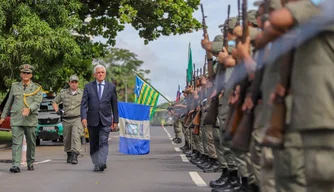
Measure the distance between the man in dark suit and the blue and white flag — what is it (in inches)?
212

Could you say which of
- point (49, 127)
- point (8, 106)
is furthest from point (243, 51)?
point (49, 127)

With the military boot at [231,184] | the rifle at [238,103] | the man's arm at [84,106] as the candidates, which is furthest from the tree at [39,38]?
the rifle at [238,103]

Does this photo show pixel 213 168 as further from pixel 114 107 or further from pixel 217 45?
pixel 217 45

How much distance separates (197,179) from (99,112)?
2.85 meters

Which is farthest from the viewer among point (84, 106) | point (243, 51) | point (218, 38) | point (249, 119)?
point (84, 106)

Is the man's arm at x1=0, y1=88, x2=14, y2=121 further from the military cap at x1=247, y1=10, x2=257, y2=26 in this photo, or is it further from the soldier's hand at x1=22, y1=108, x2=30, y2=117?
the military cap at x1=247, y1=10, x2=257, y2=26

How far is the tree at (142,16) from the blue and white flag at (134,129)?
9307mm

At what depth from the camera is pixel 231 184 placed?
877 cm

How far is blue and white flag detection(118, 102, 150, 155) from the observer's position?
18078 mm

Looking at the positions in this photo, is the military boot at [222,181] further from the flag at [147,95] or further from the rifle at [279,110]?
the flag at [147,95]

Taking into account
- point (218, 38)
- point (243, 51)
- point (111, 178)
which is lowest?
point (111, 178)

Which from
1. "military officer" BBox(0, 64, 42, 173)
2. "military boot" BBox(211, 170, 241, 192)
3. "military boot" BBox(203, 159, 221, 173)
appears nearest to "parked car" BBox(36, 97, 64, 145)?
"military officer" BBox(0, 64, 42, 173)

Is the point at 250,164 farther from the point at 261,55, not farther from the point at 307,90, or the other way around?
the point at 307,90

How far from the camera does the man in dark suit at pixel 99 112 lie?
12461 millimetres
